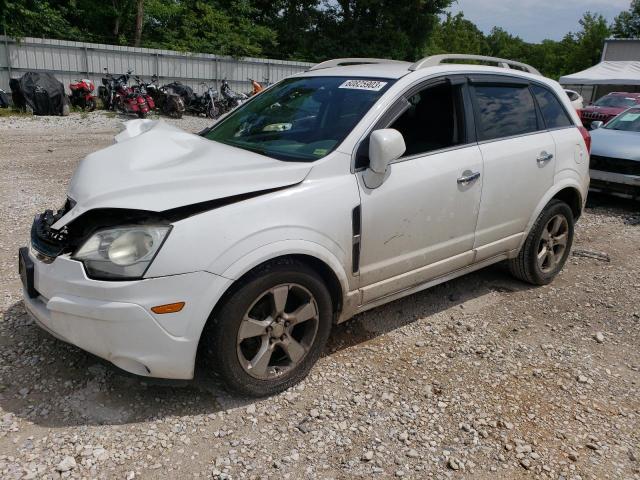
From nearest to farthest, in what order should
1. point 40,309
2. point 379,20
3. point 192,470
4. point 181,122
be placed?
point 192,470 → point 40,309 → point 181,122 → point 379,20

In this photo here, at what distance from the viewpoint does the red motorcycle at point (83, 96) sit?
16.2m

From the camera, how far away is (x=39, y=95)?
15.0m

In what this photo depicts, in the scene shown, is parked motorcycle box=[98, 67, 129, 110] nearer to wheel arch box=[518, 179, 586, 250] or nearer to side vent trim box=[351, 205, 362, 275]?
wheel arch box=[518, 179, 586, 250]

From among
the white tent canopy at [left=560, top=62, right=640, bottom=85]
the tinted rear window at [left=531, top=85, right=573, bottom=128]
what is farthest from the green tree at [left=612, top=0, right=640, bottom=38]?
the tinted rear window at [left=531, top=85, right=573, bottom=128]

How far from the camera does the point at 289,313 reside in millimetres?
2977

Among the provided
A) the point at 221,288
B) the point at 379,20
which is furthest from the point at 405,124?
the point at 379,20

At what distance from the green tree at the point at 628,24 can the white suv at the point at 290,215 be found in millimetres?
58277

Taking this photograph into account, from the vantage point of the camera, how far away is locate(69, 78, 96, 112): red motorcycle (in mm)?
16203

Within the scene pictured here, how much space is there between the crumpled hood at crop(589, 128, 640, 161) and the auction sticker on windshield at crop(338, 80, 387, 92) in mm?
5730

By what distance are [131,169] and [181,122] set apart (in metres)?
14.0

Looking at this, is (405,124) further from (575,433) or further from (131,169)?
(575,433)

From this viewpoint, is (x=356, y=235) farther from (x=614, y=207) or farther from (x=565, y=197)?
(x=614, y=207)

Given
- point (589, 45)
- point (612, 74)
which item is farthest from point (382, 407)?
point (589, 45)

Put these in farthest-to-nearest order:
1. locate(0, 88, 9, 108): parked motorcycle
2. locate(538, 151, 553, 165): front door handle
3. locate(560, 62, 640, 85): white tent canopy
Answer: locate(560, 62, 640, 85): white tent canopy < locate(0, 88, 9, 108): parked motorcycle < locate(538, 151, 553, 165): front door handle
